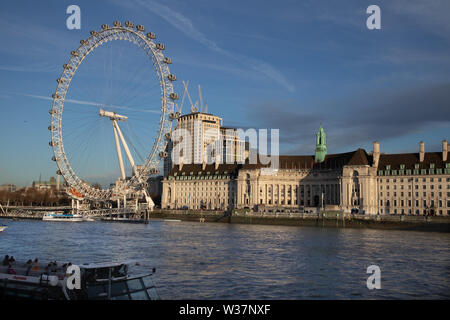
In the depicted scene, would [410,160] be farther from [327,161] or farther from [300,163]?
[300,163]

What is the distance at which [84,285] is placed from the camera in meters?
22.2

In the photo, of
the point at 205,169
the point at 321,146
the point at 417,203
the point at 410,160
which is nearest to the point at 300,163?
the point at 321,146

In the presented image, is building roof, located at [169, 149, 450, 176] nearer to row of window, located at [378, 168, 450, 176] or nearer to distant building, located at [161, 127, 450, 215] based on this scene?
distant building, located at [161, 127, 450, 215]

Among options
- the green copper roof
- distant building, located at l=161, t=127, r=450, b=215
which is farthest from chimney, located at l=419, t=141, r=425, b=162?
the green copper roof

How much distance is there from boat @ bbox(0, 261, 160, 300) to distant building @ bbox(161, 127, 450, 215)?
108388mm

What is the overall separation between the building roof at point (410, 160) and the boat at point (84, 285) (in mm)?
111618

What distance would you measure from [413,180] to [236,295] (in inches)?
4059

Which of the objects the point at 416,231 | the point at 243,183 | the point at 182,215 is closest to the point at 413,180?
the point at 416,231

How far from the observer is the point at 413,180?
120250mm

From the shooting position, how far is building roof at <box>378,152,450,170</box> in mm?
119369

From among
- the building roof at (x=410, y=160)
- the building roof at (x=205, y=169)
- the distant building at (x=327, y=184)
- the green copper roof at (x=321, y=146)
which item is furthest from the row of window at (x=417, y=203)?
the building roof at (x=205, y=169)

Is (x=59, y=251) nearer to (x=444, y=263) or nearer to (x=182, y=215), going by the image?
(x=444, y=263)

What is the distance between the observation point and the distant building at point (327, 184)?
118875mm
